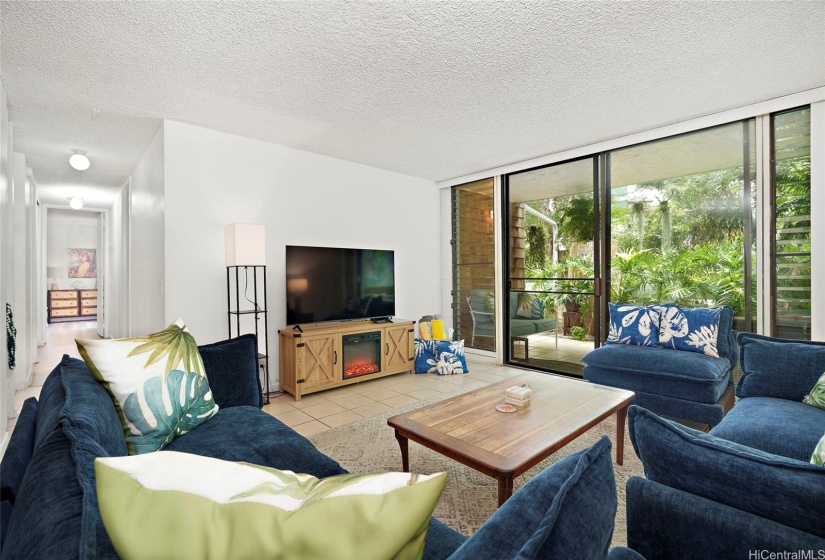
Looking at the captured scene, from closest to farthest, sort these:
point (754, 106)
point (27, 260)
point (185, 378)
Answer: point (185, 378), point (754, 106), point (27, 260)

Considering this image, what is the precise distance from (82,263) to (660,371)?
40.2 ft

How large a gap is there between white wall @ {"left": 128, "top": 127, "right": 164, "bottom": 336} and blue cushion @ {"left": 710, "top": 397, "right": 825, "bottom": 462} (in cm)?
407

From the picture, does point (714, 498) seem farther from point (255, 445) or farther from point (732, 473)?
point (255, 445)

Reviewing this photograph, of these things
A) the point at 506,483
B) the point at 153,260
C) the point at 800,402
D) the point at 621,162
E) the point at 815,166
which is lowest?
the point at 506,483

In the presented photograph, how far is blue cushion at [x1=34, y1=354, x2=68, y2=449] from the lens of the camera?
37.0 inches

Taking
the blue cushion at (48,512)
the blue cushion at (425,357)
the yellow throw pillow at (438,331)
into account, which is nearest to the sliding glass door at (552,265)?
the yellow throw pillow at (438,331)

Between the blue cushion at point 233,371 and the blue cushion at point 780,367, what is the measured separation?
9.39 ft

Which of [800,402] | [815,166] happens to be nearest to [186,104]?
[800,402]

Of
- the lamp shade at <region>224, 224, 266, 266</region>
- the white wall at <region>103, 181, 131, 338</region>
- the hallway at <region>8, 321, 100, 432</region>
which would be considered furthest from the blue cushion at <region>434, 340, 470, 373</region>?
the white wall at <region>103, 181, 131, 338</region>

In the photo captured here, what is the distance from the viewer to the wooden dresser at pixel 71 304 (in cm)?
982

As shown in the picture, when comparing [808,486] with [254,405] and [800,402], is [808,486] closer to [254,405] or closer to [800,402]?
[800,402]

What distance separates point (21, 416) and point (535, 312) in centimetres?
470

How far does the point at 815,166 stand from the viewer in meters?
3.10

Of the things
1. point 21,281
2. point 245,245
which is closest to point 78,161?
point 21,281
